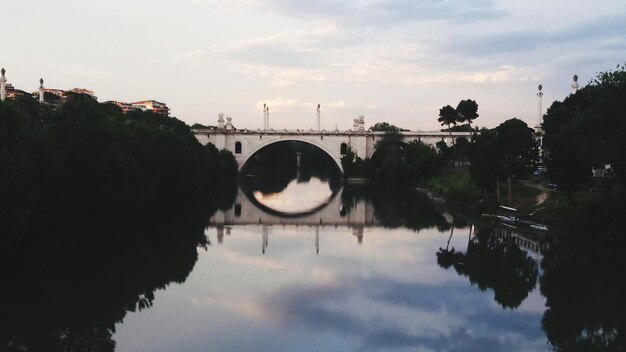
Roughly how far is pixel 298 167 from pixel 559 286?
4536 inches

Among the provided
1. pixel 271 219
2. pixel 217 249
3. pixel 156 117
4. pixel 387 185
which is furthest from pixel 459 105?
pixel 217 249

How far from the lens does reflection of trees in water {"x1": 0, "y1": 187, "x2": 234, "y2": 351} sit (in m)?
16.3

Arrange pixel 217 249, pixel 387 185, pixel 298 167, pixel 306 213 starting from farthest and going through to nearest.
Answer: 1. pixel 298 167
2. pixel 387 185
3. pixel 306 213
4. pixel 217 249

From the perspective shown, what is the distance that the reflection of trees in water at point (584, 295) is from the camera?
54.2ft

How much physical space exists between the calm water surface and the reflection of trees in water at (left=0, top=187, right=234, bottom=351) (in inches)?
29.0

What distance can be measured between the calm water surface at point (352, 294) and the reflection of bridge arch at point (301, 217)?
2.20m

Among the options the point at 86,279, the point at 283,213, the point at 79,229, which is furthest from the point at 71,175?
the point at 283,213

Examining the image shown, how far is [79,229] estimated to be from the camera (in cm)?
3053

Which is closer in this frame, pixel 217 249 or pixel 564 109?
pixel 217 249

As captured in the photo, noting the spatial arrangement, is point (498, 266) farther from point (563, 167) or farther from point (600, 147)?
point (563, 167)

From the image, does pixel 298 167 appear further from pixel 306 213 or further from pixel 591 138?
pixel 591 138

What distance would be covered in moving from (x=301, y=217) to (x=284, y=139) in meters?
42.1

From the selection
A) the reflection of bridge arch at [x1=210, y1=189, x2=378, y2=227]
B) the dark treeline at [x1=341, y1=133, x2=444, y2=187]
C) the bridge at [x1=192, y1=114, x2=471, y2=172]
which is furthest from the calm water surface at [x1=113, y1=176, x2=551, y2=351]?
the bridge at [x1=192, y1=114, x2=471, y2=172]

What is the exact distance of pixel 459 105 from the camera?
7538 cm
